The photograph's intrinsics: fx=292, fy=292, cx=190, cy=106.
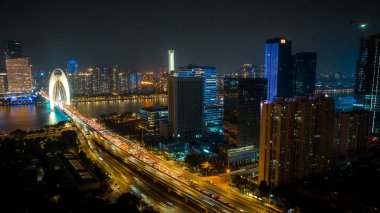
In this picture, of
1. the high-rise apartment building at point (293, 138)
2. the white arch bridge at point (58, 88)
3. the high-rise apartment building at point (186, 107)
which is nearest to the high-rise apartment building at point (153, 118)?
the high-rise apartment building at point (186, 107)

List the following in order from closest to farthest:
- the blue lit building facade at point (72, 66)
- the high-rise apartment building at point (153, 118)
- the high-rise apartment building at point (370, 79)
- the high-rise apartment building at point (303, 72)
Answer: the high-rise apartment building at point (370, 79) < the high-rise apartment building at point (153, 118) < the high-rise apartment building at point (303, 72) < the blue lit building facade at point (72, 66)

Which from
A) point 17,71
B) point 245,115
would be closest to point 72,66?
point 17,71

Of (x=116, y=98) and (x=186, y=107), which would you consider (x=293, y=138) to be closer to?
(x=186, y=107)

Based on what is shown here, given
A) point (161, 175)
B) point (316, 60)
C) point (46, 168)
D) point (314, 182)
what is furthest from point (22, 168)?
point (316, 60)

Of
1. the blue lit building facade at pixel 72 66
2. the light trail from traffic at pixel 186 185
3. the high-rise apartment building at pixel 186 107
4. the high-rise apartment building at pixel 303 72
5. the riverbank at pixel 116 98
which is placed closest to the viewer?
the light trail from traffic at pixel 186 185

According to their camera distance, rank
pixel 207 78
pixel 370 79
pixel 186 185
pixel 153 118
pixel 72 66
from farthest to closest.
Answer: pixel 72 66 < pixel 207 78 < pixel 153 118 < pixel 370 79 < pixel 186 185

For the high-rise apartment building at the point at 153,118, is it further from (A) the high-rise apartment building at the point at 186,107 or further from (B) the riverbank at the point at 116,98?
(B) the riverbank at the point at 116,98
